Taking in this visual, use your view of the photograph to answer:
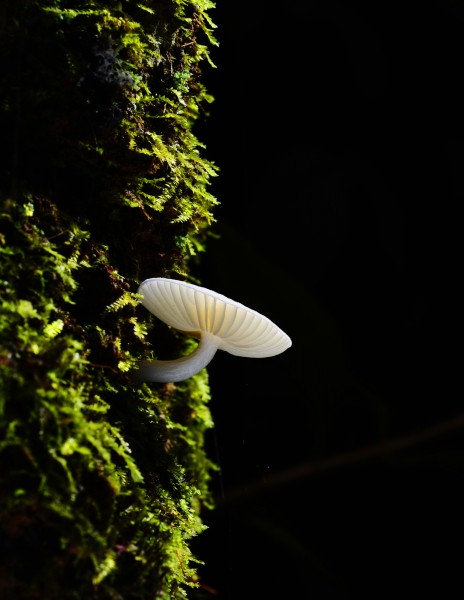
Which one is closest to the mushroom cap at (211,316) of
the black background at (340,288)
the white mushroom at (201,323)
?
the white mushroom at (201,323)

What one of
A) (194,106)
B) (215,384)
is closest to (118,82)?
(194,106)

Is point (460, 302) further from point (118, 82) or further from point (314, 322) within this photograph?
point (118, 82)

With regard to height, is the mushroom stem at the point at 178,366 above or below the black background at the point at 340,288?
below

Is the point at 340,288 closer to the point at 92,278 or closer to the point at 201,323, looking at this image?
the point at 201,323

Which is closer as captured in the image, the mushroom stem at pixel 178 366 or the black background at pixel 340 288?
the mushroom stem at pixel 178 366

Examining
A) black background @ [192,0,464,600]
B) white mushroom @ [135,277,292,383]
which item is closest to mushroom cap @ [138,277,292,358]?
white mushroom @ [135,277,292,383]

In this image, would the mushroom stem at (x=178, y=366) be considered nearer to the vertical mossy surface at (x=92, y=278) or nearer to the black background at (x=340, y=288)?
the vertical mossy surface at (x=92, y=278)
